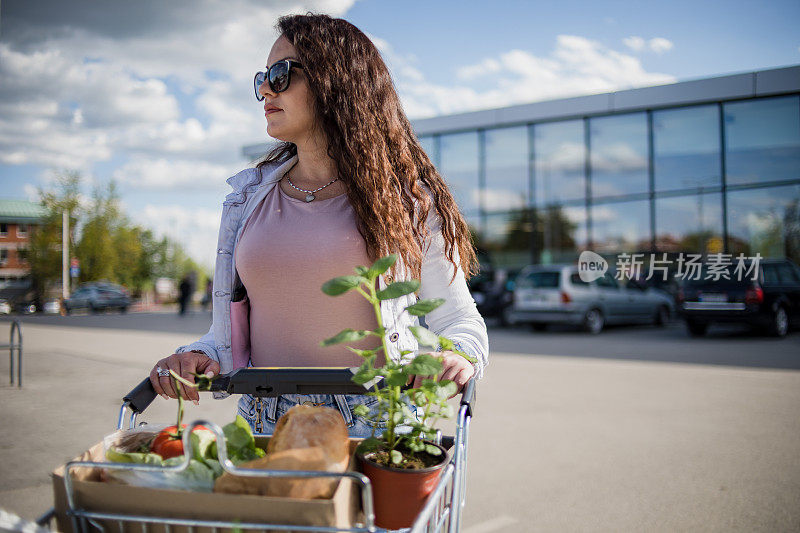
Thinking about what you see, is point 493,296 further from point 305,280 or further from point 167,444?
point 167,444

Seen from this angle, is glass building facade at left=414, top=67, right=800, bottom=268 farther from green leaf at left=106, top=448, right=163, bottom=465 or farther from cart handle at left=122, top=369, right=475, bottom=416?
green leaf at left=106, top=448, right=163, bottom=465

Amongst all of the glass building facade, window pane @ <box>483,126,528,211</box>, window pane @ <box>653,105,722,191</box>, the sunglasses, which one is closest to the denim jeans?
the sunglasses

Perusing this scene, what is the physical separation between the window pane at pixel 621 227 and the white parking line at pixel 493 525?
1928 centimetres

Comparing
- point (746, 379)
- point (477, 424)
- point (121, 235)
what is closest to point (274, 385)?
point (477, 424)

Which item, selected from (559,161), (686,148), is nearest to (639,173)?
(686,148)

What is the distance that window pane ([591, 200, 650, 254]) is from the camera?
21.9 m

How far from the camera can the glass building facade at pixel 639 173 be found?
783 inches

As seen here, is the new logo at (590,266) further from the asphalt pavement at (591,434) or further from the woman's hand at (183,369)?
the woman's hand at (183,369)

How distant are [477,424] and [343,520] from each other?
17.7 ft

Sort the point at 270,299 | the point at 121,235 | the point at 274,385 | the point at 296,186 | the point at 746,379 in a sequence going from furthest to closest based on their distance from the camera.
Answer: the point at 121,235
the point at 746,379
the point at 296,186
the point at 270,299
the point at 274,385

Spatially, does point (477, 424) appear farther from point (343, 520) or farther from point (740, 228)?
point (740, 228)

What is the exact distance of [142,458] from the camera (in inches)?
44.8

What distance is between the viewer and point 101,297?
2783cm

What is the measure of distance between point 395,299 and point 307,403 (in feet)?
1.28
